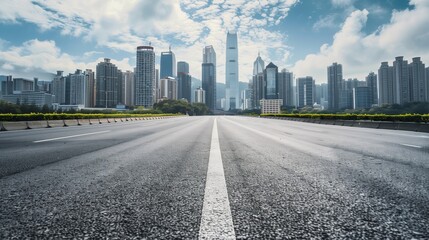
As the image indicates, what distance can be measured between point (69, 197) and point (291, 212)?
1990mm

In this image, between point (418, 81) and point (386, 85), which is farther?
point (386, 85)

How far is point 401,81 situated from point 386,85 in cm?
954

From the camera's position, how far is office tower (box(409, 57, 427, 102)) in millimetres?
163750

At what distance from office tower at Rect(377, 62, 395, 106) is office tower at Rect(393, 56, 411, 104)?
2.33 meters

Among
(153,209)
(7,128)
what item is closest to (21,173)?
(153,209)

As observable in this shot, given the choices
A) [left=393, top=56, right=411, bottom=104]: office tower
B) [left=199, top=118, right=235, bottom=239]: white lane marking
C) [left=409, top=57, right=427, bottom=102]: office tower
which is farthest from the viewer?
[left=393, top=56, right=411, bottom=104]: office tower

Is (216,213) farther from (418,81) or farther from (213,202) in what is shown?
(418,81)

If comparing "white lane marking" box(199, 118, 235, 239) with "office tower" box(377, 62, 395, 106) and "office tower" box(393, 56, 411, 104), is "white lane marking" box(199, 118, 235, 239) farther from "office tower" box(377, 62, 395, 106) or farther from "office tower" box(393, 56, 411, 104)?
"office tower" box(377, 62, 395, 106)

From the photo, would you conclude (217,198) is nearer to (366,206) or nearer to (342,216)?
(342,216)

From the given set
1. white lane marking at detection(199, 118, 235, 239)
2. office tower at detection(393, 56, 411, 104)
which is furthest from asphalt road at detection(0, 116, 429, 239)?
office tower at detection(393, 56, 411, 104)

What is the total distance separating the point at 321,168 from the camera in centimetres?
368

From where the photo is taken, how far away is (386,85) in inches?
6978

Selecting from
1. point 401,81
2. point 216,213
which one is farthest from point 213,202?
point 401,81

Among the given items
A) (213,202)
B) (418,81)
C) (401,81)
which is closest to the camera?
(213,202)
